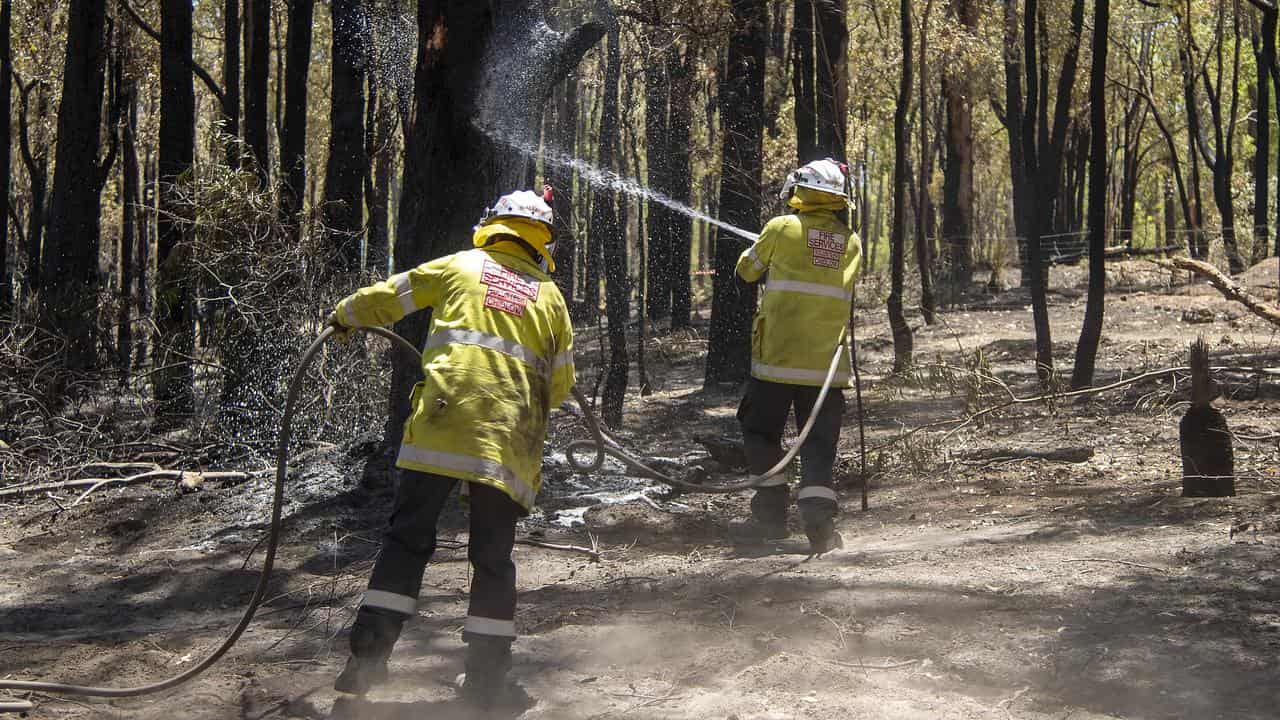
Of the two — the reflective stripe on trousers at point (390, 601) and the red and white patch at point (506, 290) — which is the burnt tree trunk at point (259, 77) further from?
the reflective stripe on trousers at point (390, 601)

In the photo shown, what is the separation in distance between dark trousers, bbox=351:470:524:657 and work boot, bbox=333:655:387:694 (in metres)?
0.03

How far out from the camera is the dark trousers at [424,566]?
3953 millimetres

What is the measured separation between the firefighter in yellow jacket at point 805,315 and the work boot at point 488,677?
7.41 ft

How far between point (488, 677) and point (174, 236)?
7.19 m

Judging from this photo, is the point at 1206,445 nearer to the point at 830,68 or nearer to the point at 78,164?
the point at 830,68

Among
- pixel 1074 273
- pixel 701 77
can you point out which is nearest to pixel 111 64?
pixel 701 77

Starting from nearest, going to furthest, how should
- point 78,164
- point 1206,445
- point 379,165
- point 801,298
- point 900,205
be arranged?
1. point 801,298
2. point 1206,445
3. point 78,164
4. point 900,205
5. point 379,165

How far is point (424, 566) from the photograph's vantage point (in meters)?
4.02

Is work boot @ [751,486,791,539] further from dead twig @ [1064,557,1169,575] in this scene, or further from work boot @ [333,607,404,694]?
work boot @ [333,607,404,694]

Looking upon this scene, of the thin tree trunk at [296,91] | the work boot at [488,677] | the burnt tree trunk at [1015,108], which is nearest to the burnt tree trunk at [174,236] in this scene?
the thin tree trunk at [296,91]

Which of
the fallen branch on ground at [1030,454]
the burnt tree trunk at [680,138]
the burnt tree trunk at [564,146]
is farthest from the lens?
the burnt tree trunk at [680,138]

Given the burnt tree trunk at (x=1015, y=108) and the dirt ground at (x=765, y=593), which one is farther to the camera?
the burnt tree trunk at (x=1015, y=108)

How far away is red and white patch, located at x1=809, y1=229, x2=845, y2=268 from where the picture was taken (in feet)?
19.8

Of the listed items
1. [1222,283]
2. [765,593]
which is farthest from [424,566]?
[1222,283]
